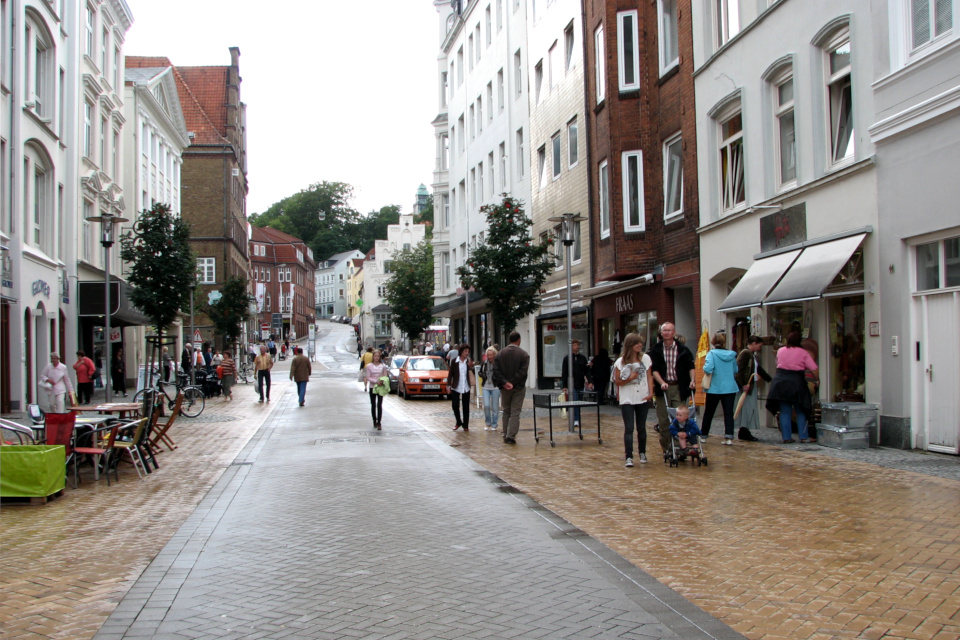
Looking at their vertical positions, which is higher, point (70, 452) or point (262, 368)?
point (262, 368)

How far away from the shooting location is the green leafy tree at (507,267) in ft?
79.7

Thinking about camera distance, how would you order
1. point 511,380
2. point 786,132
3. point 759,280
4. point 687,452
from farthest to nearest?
point 786,132 → point 759,280 → point 511,380 → point 687,452

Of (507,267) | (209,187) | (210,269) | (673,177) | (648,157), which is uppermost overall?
(209,187)

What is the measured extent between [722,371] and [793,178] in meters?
4.26

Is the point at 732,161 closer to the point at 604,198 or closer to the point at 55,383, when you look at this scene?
the point at 604,198

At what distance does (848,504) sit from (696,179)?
40.5 ft

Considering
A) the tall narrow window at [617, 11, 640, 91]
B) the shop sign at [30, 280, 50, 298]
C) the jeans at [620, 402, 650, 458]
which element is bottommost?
the jeans at [620, 402, 650, 458]

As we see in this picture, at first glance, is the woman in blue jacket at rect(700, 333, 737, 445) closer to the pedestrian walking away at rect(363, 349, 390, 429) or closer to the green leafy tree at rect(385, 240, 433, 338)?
the pedestrian walking away at rect(363, 349, 390, 429)

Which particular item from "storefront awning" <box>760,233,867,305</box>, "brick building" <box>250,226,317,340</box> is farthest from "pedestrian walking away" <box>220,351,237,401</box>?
"brick building" <box>250,226,317,340</box>

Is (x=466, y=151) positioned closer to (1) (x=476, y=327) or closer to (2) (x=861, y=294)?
(1) (x=476, y=327)

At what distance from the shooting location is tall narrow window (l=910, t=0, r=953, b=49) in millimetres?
11805

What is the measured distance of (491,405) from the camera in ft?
58.5

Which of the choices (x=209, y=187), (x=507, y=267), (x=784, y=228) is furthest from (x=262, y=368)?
(x=209, y=187)

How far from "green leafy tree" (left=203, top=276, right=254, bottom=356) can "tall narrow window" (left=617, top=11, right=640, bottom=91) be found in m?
30.4
